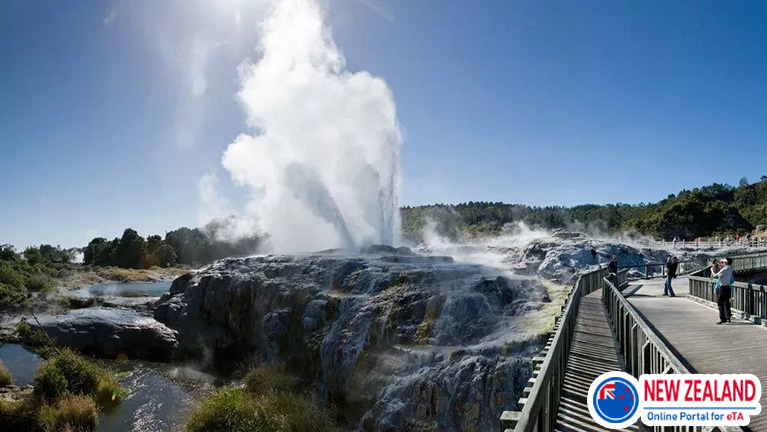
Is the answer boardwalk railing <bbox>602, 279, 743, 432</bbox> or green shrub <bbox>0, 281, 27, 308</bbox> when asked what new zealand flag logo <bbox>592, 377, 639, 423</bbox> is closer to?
boardwalk railing <bbox>602, 279, 743, 432</bbox>

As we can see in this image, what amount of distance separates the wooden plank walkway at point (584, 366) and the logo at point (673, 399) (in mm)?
362

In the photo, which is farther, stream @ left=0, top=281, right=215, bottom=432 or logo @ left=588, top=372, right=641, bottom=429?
stream @ left=0, top=281, right=215, bottom=432

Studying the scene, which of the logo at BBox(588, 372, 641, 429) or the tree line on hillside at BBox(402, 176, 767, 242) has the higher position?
the tree line on hillside at BBox(402, 176, 767, 242)

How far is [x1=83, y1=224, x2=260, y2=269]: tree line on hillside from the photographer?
108750 mm

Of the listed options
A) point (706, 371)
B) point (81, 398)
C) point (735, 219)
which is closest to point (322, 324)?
point (81, 398)

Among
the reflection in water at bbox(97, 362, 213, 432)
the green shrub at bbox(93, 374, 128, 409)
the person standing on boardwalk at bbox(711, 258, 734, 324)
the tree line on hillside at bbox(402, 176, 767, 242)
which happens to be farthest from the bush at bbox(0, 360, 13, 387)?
the tree line on hillside at bbox(402, 176, 767, 242)

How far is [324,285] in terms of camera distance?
30219 millimetres

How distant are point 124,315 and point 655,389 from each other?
136ft

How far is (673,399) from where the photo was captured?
5.70 m

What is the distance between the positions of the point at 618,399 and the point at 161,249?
4957 inches

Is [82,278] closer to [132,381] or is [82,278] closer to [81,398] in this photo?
[132,381]

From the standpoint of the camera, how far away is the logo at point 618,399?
6211 millimetres

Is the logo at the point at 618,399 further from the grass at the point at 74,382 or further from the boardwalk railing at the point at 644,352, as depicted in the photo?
the grass at the point at 74,382

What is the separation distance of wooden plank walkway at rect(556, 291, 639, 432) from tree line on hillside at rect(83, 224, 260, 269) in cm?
9530
